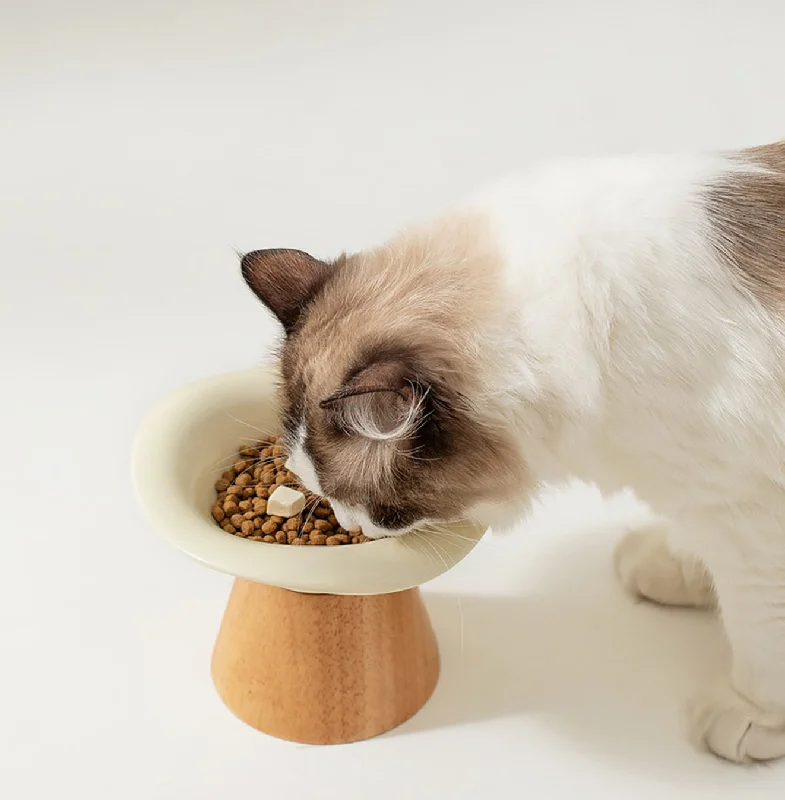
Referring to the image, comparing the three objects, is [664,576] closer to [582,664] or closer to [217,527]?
[582,664]

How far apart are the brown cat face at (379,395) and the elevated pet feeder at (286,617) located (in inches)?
2.8

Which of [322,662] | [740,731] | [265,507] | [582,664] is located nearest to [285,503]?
[265,507]

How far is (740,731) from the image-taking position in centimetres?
136

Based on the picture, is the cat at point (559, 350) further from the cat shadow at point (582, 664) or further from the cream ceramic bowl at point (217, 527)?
the cat shadow at point (582, 664)

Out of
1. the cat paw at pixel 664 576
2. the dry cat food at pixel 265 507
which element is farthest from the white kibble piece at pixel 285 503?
the cat paw at pixel 664 576

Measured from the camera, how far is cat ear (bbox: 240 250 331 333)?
126cm

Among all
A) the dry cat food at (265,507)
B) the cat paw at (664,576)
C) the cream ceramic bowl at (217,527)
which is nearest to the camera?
the cream ceramic bowl at (217,527)

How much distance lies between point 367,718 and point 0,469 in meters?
0.79

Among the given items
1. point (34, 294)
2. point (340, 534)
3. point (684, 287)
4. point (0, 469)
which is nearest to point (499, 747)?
point (340, 534)

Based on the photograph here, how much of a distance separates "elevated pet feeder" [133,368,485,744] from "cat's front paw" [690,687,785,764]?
1.12ft

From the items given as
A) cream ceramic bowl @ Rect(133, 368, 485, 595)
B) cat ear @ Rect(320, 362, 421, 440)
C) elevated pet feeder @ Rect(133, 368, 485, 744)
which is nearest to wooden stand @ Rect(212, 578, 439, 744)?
elevated pet feeder @ Rect(133, 368, 485, 744)

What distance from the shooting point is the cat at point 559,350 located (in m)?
1.15

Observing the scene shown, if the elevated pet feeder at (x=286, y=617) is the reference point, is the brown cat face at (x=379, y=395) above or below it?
above

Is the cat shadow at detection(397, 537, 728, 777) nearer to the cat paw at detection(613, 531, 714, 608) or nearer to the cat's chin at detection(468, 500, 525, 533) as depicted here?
the cat paw at detection(613, 531, 714, 608)
